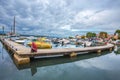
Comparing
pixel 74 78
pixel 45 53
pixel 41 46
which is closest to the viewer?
pixel 74 78

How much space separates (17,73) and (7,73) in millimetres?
945

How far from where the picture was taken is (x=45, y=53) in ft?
52.3

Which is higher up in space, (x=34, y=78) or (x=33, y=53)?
(x=33, y=53)

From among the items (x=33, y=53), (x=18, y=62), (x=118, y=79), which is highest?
(x=33, y=53)

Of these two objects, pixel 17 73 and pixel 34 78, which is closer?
pixel 34 78

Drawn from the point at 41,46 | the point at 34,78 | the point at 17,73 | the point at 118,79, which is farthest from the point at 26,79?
the point at 41,46

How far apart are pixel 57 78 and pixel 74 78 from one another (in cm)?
165

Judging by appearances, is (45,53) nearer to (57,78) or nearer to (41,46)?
(57,78)

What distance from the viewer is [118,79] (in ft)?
36.2

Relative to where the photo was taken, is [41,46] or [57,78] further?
[41,46]

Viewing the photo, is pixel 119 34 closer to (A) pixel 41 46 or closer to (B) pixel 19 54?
(A) pixel 41 46

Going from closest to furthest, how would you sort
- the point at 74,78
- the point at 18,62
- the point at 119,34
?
the point at 74,78, the point at 18,62, the point at 119,34

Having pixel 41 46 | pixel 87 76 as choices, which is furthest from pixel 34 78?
pixel 41 46

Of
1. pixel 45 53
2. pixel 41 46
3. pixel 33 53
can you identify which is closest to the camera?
pixel 33 53
